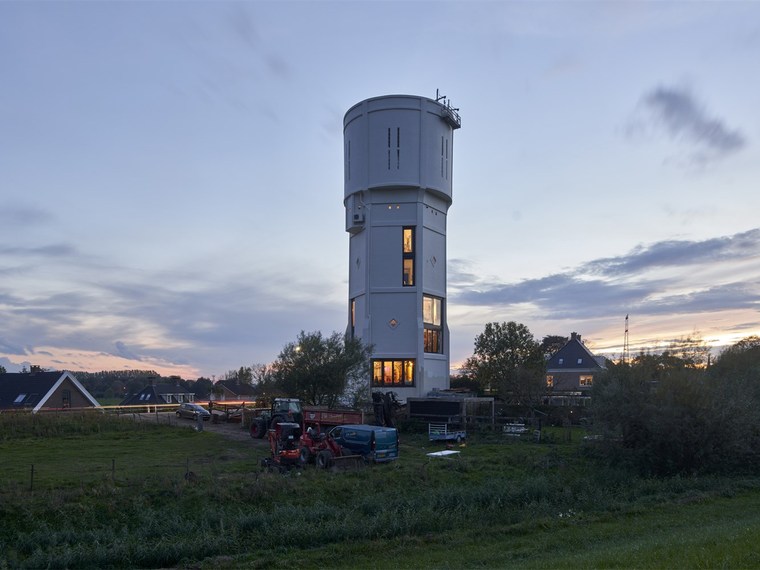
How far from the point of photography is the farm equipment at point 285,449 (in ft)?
93.2

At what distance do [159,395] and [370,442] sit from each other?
5801 centimetres

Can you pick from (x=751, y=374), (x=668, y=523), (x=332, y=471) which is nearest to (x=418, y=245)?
(x=751, y=374)

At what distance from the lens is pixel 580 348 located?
301 ft

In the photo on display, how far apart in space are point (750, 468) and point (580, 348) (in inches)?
2512

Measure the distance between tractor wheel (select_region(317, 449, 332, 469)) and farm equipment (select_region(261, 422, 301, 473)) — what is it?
867 mm

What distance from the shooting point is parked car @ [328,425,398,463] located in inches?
1177

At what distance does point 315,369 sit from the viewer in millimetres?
48156

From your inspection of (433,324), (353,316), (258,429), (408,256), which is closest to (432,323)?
(433,324)

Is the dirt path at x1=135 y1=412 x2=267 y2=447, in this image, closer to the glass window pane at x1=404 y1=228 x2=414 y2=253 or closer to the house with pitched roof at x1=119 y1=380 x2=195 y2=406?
the glass window pane at x1=404 y1=228 x2=414 y2=253

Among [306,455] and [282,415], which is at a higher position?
[282,415]

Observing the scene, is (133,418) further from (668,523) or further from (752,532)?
(752,532)

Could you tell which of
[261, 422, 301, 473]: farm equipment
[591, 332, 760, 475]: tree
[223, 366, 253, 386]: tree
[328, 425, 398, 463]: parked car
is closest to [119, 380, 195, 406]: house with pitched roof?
[223, 366, 253, 386]: tree

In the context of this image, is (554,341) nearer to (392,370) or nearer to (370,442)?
(392,370)

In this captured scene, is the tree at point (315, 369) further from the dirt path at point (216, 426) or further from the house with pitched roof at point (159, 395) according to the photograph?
the house with pitched roof at point (159, 395)
